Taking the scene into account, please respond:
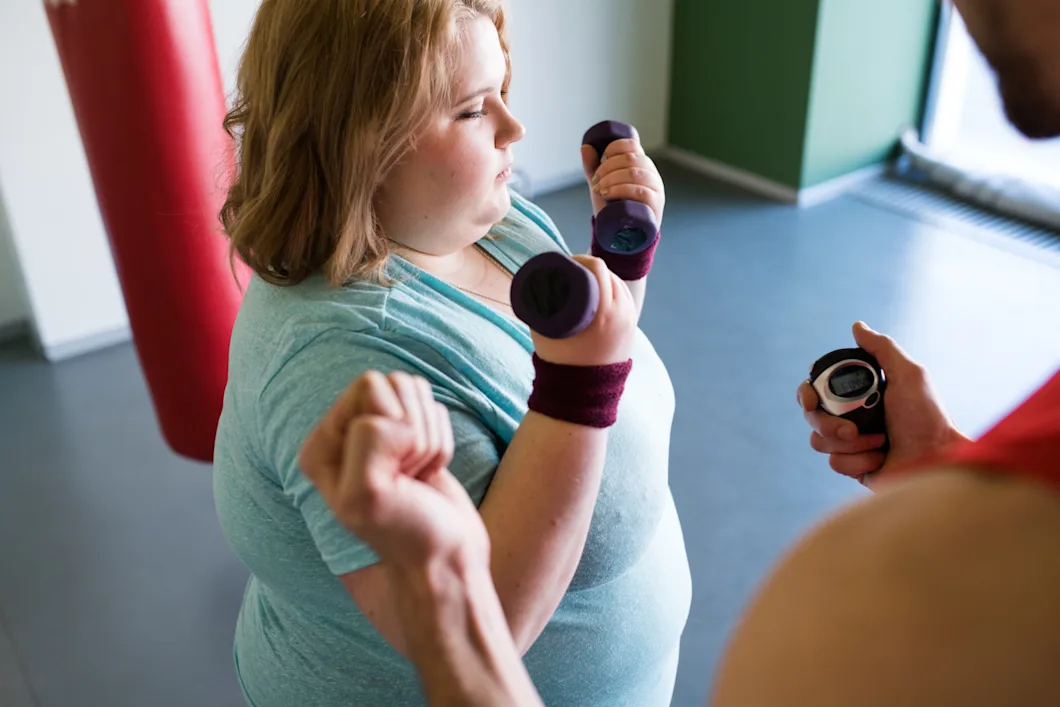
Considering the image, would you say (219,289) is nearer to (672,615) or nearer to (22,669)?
(22,669)

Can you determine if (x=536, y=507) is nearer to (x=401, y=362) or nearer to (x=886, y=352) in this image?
(x=401, y=362)

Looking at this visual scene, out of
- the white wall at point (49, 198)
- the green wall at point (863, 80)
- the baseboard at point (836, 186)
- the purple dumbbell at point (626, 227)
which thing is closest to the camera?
the purple dumbbell at point (626, 227)

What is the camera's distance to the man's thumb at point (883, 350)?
1160 mm

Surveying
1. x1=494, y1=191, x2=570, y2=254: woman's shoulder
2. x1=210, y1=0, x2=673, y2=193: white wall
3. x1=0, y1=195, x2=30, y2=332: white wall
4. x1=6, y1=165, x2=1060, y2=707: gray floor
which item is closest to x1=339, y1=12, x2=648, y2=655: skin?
x1=494, y1=191, x2=570, y2=254: woman's shoulder

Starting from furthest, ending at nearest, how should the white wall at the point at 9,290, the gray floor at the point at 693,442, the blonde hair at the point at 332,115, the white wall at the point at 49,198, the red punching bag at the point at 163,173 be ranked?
the white wall at the point at 9,290
the white wall at the point at 49,198
the gray floor at the point at 693,442
the red punching bag at the point at 163,173
the blonde hair at the point at 332,115

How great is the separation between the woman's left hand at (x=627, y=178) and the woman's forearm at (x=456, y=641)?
0.72 metres

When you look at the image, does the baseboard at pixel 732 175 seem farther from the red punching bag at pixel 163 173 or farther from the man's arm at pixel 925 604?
the man's arm at pixel 925 604

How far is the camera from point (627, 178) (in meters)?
1.29

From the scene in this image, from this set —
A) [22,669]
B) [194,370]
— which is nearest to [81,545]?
[22,669]

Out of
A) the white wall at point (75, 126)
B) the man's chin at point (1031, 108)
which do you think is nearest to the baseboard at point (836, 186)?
the white wall at point (75, 126)

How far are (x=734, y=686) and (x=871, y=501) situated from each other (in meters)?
0.12

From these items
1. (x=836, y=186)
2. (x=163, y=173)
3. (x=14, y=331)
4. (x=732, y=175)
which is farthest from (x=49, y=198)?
(x=836, y=186)

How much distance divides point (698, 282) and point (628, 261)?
2180mm

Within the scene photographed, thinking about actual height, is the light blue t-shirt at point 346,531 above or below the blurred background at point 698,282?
above
